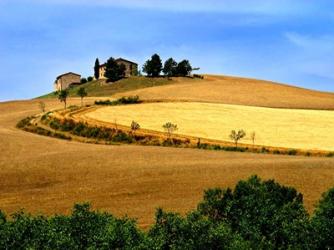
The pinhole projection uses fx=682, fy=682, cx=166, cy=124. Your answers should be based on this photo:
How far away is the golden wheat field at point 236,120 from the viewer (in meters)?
83.8

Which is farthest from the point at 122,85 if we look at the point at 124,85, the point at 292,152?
the point at 292,152

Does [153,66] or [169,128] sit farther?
[153,66]

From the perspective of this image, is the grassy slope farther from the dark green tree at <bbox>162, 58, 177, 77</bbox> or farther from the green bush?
the green bush

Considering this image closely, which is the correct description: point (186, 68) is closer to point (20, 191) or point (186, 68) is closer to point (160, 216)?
point (20, 191)

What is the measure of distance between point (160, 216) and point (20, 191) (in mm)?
20295

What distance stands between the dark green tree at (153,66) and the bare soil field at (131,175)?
106 meters

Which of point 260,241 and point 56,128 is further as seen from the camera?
point 56,128

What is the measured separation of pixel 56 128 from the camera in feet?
298

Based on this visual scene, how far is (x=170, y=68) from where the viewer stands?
181500 mm

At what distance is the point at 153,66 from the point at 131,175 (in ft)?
406

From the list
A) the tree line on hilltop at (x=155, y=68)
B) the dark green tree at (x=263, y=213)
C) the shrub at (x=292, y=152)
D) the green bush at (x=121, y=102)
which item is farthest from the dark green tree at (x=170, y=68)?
the dark green tree at (x=263, y=213)

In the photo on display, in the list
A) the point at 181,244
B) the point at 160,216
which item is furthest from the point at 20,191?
the point at 181,244

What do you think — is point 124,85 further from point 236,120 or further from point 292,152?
point 292,152

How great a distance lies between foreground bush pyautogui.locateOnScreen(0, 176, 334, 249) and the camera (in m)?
31.9
